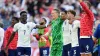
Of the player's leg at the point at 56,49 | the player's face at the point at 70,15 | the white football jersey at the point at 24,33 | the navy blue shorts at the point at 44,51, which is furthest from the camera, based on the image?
the navy blue shorts at the point at 44,51

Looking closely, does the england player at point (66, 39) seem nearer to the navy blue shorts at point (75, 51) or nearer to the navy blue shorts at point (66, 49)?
the navy blue shorts at point (66, 49)

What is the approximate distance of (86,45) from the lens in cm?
1669

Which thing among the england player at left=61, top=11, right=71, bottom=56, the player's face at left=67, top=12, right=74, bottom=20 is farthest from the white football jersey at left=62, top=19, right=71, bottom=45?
the player's face at left=67, top=12, right=74, bottom=20

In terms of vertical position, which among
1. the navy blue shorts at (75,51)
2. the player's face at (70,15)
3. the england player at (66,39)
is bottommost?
the navy blue shorts at (75,51)

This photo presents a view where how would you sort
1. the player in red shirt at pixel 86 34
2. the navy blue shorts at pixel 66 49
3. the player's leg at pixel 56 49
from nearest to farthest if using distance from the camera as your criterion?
the player in red shirt at pixel 86 34, the player's leg at pixel 56 49, the navy blue shorts at pixel 66 49

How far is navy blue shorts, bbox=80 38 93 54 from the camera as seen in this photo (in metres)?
16.7

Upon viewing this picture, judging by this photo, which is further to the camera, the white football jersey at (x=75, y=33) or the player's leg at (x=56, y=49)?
the player's leg at (x=56, y=49)

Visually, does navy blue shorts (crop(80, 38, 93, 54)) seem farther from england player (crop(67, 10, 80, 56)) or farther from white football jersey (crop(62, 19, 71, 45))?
white football jersey (crop(62, 19, 71, 45))

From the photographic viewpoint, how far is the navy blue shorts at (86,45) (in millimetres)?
16672

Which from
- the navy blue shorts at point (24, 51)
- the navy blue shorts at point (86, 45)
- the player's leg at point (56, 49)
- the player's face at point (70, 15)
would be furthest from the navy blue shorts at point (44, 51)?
the navy blue shorts at point (86, 45)

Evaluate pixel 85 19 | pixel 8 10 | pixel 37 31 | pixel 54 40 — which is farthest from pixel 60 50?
pixel 8 10

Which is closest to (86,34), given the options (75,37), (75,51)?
(75,37)

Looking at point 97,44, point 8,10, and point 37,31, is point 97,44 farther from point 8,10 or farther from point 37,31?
point 8,10

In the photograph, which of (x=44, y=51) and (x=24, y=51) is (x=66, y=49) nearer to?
(x=24, y=51)
